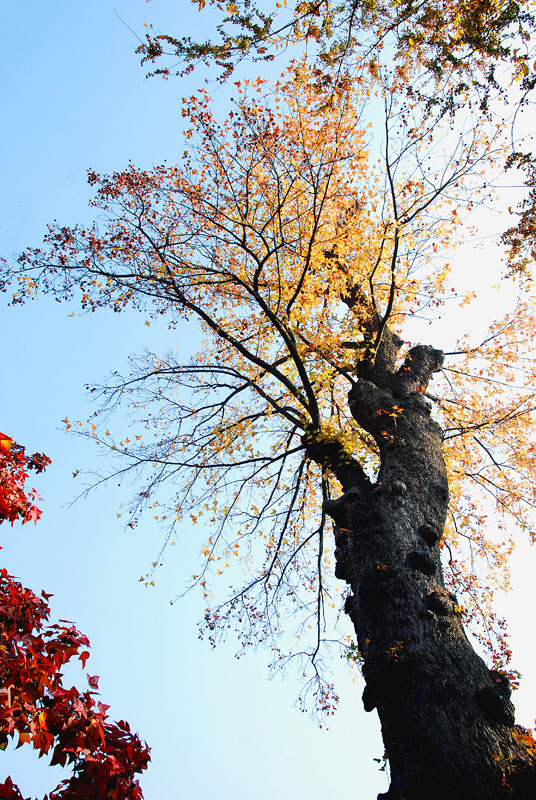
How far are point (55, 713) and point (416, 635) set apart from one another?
2.53 meters

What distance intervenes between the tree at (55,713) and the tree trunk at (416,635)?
176 centimetres

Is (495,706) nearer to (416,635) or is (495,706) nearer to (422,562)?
(416,635)

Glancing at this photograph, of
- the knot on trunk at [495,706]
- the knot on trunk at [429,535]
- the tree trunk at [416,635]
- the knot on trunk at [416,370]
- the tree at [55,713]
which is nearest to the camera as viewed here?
the tree at [55,713]

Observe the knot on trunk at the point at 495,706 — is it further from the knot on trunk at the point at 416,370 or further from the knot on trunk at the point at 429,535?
the knot on trunk at the point at 416,370

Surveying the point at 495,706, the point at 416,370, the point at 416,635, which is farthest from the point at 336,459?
the point at 495,706

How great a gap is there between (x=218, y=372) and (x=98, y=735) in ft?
16.9

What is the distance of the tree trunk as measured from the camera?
9.05 feet

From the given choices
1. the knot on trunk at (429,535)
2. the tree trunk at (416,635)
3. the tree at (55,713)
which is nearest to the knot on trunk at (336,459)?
the tree trunk at (416,635)

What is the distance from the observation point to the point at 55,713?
2203 mm

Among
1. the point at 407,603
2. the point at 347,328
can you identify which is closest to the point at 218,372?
the point at 347,328

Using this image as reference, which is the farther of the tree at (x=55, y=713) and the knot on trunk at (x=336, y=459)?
the knot on trunk at (x=336, y=459)

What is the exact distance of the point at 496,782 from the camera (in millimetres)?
2590

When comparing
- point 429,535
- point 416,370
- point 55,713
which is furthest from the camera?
point 416,370

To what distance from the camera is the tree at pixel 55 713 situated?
208cm
